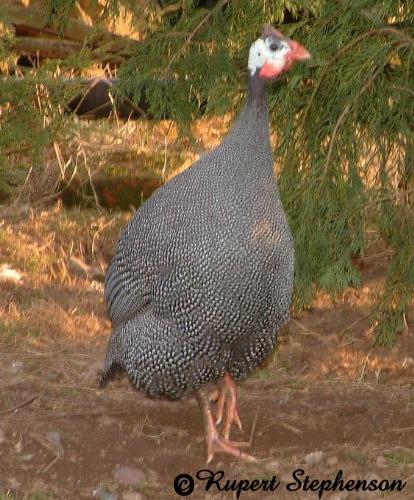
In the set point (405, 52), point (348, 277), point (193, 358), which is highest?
point (405, 52)

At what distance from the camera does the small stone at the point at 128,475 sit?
12.3ft

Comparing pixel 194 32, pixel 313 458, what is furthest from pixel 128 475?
pixel 194 32

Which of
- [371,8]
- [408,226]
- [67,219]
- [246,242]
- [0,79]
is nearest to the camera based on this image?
[246,242]

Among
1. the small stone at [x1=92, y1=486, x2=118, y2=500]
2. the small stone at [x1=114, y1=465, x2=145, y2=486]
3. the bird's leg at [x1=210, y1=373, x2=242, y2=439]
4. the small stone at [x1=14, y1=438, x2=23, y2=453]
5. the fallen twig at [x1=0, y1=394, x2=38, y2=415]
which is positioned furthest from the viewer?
the fallen twig at [x1=0, y1=394, x2=38, y2=415]

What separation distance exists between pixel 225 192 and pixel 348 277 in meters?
0.73

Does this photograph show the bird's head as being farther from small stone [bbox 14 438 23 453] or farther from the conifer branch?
small stone [bbox 14 438 23 453]

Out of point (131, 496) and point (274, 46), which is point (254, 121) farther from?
point (131, 496)

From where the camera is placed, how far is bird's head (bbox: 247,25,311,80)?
3658 millimetres

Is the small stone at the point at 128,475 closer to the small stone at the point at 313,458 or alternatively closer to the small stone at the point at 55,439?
the small stone at the point at 55,439

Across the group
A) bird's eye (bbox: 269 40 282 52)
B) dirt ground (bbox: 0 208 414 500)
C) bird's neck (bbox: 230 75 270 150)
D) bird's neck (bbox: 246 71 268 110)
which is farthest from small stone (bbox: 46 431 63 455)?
bird's eye (bbox: 269 40 282 52)

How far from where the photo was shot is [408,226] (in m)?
4.43

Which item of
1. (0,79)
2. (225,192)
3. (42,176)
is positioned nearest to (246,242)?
(225,192)

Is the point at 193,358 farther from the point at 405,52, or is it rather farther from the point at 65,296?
the point at 65,296

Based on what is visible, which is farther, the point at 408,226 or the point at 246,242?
the point at 408,226
